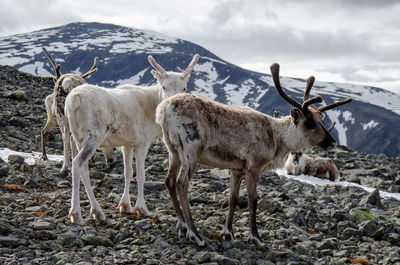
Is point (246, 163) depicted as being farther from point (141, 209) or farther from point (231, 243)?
point (141, 209)

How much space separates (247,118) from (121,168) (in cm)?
623

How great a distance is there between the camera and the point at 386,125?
192875 mm

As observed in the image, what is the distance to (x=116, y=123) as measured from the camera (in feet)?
24.1

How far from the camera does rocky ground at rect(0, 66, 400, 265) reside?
220 inches

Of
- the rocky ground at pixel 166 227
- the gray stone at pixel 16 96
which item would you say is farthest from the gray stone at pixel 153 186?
the gray stone at pixel 16 96

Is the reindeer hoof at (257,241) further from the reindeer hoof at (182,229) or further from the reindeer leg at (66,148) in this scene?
the reindeer leg at (66,148)

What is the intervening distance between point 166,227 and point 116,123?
1938mm

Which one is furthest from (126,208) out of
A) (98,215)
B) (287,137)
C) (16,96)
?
(16,96)

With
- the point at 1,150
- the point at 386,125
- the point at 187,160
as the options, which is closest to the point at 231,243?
the point at 187,160

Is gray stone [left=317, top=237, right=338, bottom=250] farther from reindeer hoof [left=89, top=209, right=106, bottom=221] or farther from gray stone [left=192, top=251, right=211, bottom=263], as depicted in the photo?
reindeer hoof [left=89, top=209, right=106, bottom=221]

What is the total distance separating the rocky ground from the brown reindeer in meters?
0.50

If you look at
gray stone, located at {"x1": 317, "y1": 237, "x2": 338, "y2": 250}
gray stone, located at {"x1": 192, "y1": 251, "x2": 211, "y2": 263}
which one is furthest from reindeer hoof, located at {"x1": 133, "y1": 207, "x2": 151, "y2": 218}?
gray stone, located at {"x1": 317, "y1": 237, "x2": 338, "y2": 250}

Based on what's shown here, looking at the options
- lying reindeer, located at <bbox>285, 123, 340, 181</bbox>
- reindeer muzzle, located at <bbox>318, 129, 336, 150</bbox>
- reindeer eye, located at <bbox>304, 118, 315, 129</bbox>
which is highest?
reindeer eye, located at <bbox>304, 118, 315, 129</bbox>

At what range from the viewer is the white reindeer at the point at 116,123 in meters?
6.82
